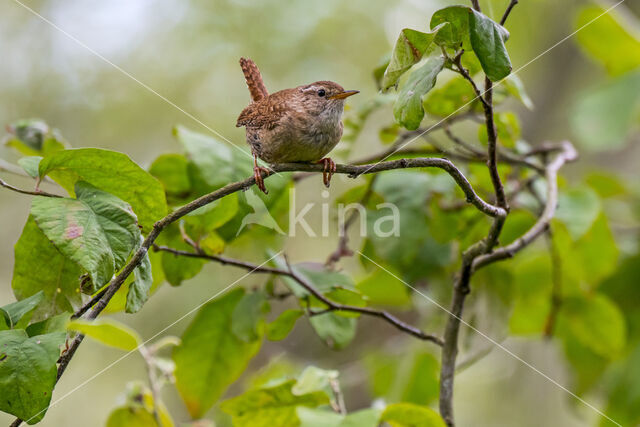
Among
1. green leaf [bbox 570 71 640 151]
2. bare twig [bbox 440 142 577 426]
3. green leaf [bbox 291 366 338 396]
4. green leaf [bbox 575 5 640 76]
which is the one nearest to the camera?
green leaf [bbox 291 366 338 396]

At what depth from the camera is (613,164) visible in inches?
242

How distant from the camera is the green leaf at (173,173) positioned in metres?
2.30

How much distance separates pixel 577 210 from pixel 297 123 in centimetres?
121

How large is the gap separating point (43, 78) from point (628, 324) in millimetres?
5227

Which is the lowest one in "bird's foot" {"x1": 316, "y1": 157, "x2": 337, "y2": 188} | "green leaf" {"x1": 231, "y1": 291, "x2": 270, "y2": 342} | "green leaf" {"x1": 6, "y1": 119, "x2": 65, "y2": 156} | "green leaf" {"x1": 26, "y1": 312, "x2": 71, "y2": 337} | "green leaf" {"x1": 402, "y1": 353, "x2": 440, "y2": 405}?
"green leaf" {"x1": 402, "y1": 353, "x2": 440, "y2": 405}

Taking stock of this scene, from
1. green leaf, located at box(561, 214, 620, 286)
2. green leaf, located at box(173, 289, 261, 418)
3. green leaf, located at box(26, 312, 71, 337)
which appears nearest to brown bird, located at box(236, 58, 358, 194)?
green leaf, located at box(173, 289, 261, 418)

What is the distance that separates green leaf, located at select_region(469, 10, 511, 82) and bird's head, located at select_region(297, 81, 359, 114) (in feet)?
→ 3.65

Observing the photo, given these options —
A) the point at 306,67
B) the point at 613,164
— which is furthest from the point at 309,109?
the point at 613,164

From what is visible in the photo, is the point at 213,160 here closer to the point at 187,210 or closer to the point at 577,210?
the point at 187,210

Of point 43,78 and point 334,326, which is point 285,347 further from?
point 43,78

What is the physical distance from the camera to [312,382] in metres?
1.82

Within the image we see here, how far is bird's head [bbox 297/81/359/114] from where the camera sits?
101 inches

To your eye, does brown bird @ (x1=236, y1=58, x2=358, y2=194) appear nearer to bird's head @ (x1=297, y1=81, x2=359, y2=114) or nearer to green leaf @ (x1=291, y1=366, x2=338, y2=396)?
bird's head @ (x1=297, y1=81, x2=359, y2=114)

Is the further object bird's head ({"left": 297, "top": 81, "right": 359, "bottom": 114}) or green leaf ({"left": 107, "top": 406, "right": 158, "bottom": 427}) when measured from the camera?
bird's head ({"left": 297, "top": 81, "right": 359, "bottom": 114})
